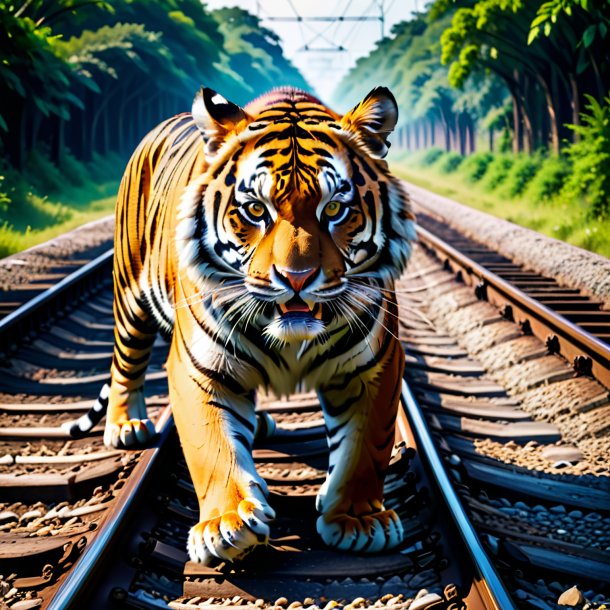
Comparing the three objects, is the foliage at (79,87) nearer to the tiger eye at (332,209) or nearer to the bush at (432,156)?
the tiger eye at (332,209)

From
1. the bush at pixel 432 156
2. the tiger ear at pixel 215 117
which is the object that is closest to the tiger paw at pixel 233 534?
the tiger ear at pixel 215 117

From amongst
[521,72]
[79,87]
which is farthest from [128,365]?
[79,87]

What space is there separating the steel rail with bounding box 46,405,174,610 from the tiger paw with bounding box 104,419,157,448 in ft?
Answer: 0.58

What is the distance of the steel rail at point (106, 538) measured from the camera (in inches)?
104

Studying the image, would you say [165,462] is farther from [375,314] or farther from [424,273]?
[424,273]

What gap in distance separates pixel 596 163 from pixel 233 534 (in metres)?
10.0

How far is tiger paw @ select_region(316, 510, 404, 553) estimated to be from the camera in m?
3.12

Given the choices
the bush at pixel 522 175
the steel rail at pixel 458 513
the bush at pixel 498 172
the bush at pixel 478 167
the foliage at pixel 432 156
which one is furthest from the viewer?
the foliage at pixel 432 156

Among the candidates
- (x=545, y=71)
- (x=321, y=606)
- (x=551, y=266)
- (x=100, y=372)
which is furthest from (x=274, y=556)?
(x=545, y=71)

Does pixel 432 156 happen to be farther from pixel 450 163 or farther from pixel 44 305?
pixel 44 305

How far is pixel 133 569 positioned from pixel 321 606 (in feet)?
2.00

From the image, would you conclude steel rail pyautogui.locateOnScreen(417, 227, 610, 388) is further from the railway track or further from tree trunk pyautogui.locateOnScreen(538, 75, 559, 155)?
tree trunk pyautogui.locateOnScreen(538, 75, 559, 155)

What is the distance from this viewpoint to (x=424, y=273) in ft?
32.4

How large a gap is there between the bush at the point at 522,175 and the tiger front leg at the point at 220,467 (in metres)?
15.5
